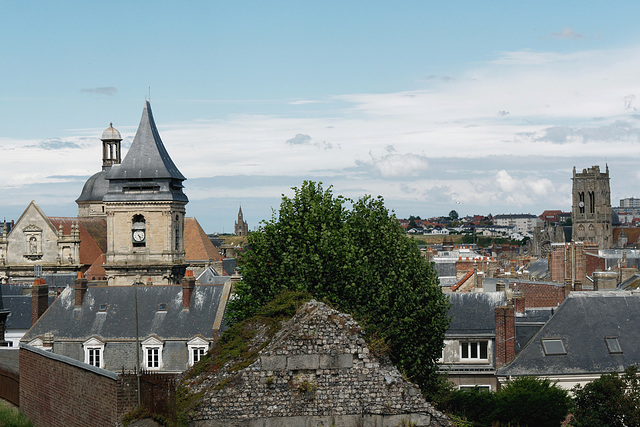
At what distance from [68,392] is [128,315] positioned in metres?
23.2

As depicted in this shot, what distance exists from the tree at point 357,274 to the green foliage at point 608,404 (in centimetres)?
593

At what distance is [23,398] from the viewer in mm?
25344

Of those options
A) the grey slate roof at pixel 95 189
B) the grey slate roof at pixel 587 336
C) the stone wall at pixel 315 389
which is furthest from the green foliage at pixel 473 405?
the grey slate roof at pixel 95 189

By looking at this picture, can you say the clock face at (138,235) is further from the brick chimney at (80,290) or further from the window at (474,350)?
the window at (474,350)

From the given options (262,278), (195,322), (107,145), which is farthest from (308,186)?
(107,145)

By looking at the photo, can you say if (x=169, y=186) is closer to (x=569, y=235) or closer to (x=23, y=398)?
(x=23, y=398)

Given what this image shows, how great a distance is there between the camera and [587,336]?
3288 centimetres

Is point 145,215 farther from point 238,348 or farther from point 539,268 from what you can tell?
point 238,348

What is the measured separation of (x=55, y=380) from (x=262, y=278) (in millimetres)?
10185

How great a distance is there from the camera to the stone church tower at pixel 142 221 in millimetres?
66312

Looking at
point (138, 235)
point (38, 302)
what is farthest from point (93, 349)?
point (138, 235)

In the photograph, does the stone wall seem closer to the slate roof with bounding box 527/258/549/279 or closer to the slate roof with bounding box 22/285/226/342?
the slate roof with bounding box 22/285/226/342

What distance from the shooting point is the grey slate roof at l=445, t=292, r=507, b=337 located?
1404 inches

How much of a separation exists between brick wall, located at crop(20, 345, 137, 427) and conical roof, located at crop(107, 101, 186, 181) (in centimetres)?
4151
